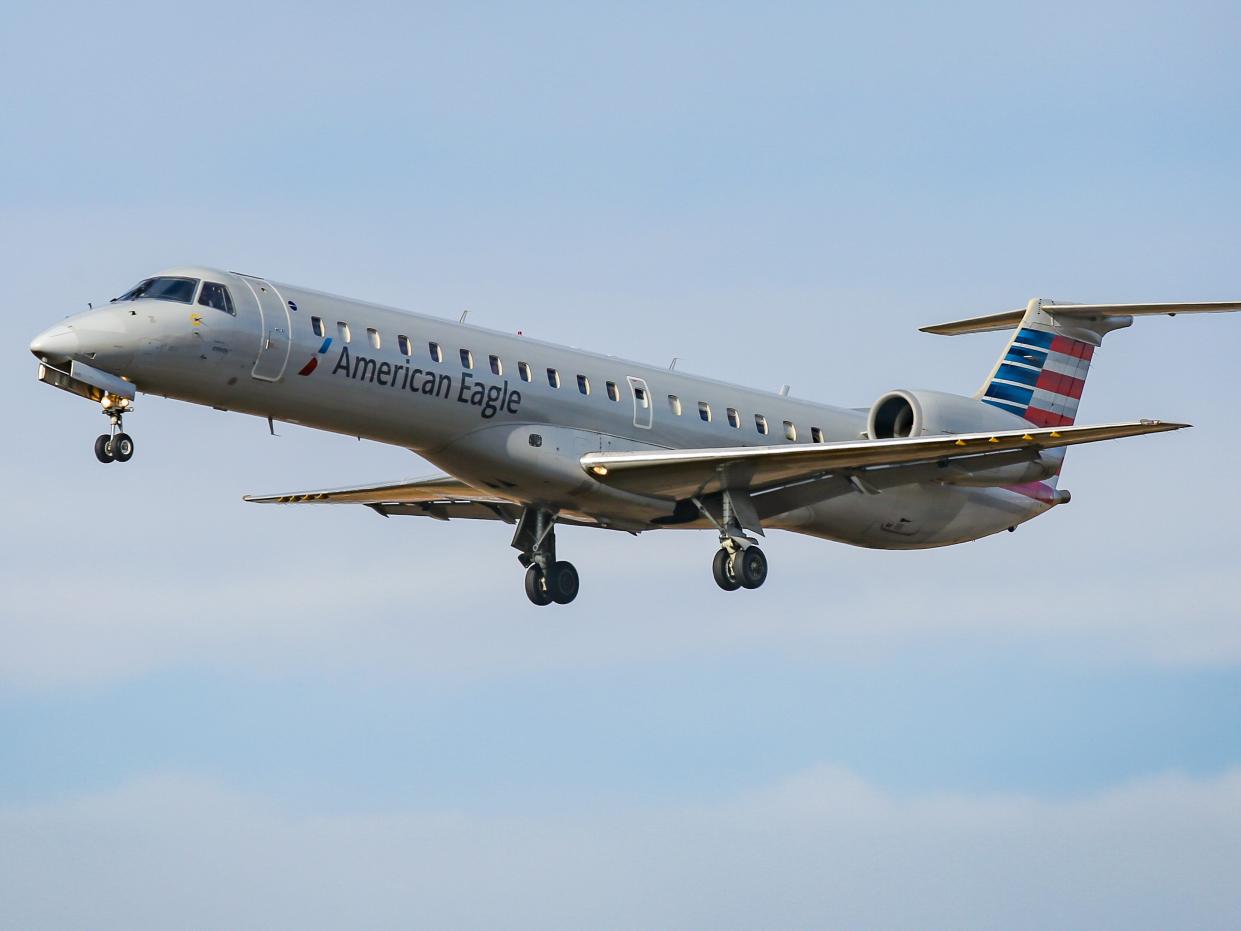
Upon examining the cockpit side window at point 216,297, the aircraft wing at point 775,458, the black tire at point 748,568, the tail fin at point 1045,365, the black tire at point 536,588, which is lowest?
the black tire at point 536,588

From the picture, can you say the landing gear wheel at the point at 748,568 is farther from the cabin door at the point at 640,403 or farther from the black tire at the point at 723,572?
the cabin door at the point at 640,403

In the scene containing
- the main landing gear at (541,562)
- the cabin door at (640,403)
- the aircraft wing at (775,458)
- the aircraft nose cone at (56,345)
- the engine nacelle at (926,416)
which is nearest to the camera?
the aircraft nose cone at (56,345)

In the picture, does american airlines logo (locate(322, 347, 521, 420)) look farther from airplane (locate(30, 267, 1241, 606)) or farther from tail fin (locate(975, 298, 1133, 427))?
tail fin (locate(975, 298, 1133, 427))

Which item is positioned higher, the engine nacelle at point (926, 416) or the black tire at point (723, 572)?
the engine nacelle at point (926, 416)

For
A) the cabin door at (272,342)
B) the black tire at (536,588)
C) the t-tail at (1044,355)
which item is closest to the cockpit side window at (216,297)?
the cabin door at (272,342)

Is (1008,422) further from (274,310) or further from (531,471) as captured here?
(274,310)

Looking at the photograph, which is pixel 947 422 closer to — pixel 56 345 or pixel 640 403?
pixel 640 403

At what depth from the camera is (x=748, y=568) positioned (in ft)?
105

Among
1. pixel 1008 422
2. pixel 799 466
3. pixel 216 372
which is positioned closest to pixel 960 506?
pixel 1008 422

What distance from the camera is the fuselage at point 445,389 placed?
28.0 metres

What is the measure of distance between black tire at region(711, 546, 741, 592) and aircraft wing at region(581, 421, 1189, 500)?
1.09 meters

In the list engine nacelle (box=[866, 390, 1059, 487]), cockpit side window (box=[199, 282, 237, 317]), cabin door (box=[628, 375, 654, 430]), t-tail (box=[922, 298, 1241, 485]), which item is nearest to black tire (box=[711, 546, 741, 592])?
cabin door (box=[628, 375, 654, 430])

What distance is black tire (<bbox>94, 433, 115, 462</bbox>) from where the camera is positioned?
2725cm

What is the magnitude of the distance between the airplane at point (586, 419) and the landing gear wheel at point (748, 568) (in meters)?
0.03
